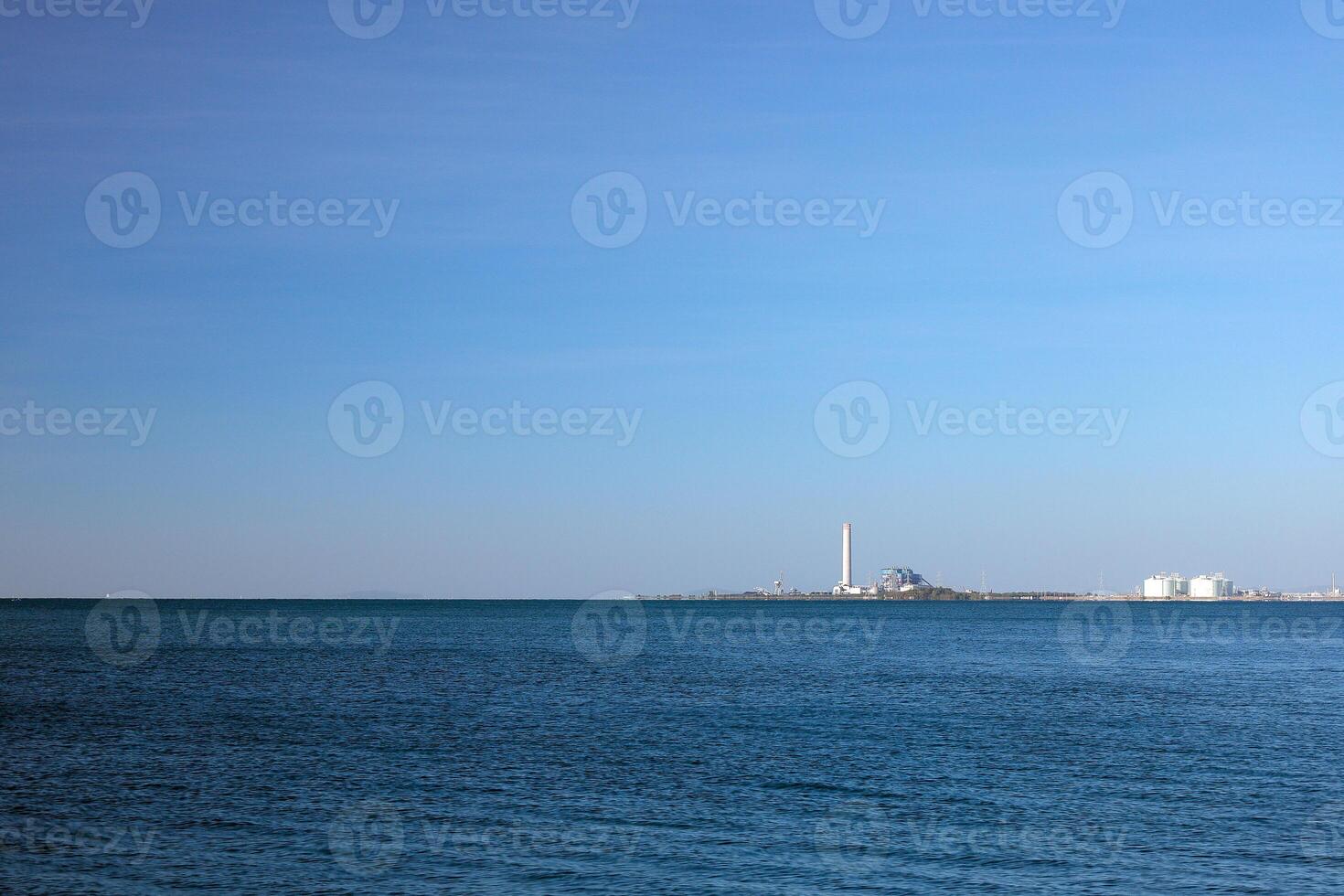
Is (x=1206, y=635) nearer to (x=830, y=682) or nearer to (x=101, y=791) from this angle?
(x=830, y=682)

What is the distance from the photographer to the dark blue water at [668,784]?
34188 mm

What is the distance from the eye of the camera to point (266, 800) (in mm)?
42969

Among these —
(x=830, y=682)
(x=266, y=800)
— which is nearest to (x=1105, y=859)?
(x=266, y=800)

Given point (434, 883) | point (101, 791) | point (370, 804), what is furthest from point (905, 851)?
point (101, 791)

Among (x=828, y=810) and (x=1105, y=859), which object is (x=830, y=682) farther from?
(x=1105, y=859)

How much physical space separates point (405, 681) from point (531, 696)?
16.9m

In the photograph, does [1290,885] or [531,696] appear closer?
[1290,885]

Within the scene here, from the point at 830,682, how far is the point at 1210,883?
6012 centimetres

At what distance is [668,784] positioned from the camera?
46.4m

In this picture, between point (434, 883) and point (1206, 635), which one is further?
point (1206, 635)

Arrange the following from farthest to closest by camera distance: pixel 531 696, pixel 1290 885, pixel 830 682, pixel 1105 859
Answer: pixel 830 682 → pixel 531 696 → pixel 1105 859 → pixel 1290 885

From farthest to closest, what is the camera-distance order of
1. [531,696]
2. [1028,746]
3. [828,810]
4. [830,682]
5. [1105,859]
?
1. [830,682]
2. [531,696]
3. [1028,746]
4. [828,810]
5. [1105,859]

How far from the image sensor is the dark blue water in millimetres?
34188

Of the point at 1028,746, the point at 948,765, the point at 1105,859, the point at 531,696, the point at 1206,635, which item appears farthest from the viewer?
the point at 1206,635
